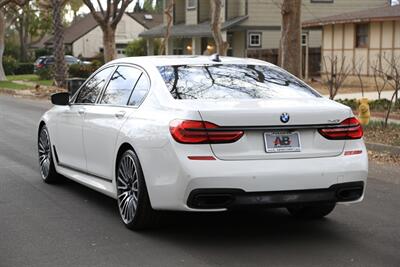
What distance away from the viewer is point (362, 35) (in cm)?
3033

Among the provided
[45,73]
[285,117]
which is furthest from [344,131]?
[45,73]

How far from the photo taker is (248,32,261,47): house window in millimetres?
37297

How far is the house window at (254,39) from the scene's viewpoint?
3730cm

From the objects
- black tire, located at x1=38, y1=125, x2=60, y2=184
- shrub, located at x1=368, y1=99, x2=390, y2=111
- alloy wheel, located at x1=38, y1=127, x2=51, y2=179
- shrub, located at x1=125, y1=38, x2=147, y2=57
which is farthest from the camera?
shrub, located at x1=125, y1=38, x2=147, y2=57

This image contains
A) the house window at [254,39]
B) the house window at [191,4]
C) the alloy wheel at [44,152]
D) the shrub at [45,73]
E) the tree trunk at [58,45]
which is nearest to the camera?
the alloy wheel at [44,152]

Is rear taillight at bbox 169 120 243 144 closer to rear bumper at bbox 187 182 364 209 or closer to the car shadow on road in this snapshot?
rear bumper at bbox 187 182 364 209

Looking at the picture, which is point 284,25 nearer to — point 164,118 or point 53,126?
point 53,126

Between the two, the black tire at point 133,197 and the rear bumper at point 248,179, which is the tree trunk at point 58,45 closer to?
the black tire at point 133,197

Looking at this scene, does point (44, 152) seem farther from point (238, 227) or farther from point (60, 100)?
point (238, 227)

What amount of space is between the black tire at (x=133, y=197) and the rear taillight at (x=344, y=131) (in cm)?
161

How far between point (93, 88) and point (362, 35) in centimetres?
2462

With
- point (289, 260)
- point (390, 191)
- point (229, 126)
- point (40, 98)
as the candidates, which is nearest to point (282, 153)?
point (229, 126)

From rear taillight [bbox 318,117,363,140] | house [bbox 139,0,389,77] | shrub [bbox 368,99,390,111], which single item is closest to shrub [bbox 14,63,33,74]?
house [bbox 139,0,389,77]

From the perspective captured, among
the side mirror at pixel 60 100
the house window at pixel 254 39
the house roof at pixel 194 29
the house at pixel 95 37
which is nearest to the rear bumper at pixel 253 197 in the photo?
the side mirror at pixel 60 100
